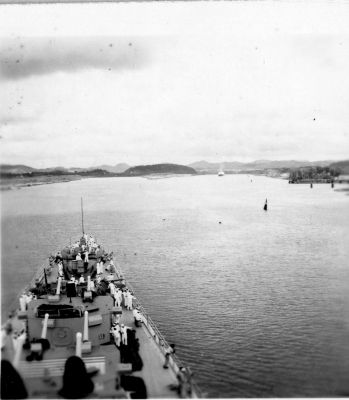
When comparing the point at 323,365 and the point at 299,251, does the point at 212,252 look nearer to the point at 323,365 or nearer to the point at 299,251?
the point at 299,251

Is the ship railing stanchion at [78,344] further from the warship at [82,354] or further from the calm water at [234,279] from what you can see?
the calm water at [234,279]

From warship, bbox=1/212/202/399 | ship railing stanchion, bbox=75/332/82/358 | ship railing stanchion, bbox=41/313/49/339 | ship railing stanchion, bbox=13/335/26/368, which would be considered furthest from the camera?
ship railing stanchion, bbox=41/313/49/339

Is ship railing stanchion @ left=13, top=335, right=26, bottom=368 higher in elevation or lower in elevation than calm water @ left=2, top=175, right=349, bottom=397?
higher

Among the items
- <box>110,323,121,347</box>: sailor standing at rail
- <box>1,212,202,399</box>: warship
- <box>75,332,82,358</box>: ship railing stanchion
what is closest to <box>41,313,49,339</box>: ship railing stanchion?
<box>1,212,202,399</box>: warship

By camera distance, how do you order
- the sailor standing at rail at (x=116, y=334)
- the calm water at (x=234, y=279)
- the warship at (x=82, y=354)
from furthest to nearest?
the calm water at (x=234, y=279), the sailor standing at rail at (x=116, y=334), the warship at (x=82, y=354)

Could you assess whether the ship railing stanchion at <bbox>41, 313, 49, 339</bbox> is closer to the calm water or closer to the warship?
the warship

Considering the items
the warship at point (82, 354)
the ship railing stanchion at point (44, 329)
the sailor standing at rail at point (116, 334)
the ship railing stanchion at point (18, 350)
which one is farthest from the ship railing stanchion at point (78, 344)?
the sailor standing at rail at point (116, 334)
